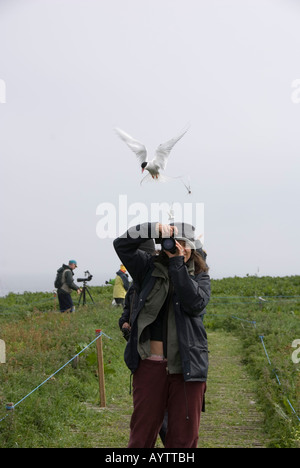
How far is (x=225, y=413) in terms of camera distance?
633 centimetres

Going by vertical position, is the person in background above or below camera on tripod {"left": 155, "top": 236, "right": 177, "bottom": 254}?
below

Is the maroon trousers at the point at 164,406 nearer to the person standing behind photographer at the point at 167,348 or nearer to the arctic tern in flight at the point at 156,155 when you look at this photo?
the person standing behind photographer at the point at 167,348

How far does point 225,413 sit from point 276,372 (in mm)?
1193

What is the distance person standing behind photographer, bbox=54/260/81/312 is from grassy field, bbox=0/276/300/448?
5.93 feet

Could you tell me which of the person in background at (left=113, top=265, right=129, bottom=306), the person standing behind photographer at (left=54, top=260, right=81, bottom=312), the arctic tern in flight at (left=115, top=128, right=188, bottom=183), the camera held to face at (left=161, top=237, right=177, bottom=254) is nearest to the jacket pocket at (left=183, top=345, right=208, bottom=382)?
the camera held to face at (left=161, top=237, right=177, bottom=254)

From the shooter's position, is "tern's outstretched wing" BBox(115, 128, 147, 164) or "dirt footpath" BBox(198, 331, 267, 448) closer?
"tern's outstretched wing" BBox(115, 128, 147, 164)

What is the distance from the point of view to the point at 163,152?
3.59 meters

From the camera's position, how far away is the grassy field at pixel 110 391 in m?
5.07

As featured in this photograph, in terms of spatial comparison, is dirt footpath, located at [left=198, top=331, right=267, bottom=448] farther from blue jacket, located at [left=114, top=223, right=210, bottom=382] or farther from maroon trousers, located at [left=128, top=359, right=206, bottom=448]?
blue jacket, located at [left=114, top=223, right=210, bottom=382]

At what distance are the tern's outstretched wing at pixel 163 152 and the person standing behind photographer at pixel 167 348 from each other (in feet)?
1.74

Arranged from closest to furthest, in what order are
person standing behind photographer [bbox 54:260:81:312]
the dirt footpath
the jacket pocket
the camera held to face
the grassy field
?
the jacket pocket, the camera held to face, the grassy field, the dirt footpath, person standing behind photographer [bbox 54:260:81:312]

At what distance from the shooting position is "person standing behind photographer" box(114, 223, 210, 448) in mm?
3186

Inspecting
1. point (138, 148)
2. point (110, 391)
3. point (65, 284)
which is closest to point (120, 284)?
point (65, 284)
